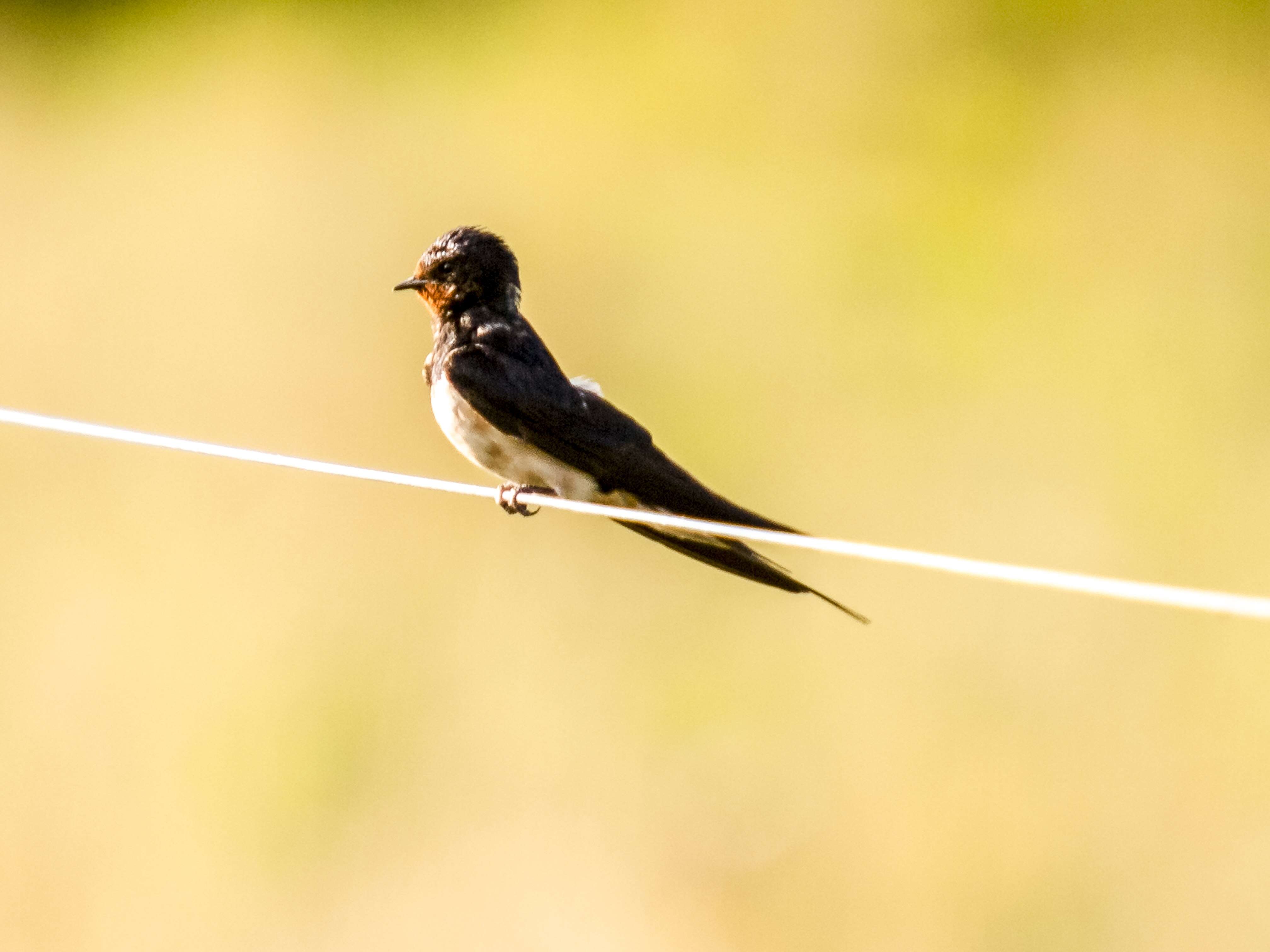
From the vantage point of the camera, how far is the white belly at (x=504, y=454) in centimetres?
248

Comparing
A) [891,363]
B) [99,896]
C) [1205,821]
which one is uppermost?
[891,363]

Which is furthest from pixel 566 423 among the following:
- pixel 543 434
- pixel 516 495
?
pixel 516 495

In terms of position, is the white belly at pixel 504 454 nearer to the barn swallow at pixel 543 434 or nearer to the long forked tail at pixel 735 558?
the barn swallow at pixel 543 434

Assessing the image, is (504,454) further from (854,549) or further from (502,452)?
(854,549)

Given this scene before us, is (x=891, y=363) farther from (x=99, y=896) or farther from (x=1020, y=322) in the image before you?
(x=99, y=896)

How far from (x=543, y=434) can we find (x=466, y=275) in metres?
0.50

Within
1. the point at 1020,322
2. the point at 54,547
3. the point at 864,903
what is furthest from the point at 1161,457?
the point at 54,547

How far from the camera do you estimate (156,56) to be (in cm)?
827

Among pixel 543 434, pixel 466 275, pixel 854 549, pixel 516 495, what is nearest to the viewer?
pixel 854 549

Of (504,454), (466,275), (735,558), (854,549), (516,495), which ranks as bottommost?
(854,549)

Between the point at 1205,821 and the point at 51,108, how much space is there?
27.7 ft

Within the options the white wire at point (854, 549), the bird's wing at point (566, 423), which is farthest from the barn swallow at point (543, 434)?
the white wire at point (854, 549)

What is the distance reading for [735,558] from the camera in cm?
220

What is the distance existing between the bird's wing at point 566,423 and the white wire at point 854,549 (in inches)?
10.4
